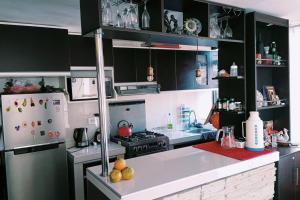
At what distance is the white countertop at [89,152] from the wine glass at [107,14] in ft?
5.40

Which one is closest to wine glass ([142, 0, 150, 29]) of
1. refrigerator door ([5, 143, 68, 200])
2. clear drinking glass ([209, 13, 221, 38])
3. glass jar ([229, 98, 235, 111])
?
clear drinking glass ([209, 13, 221, 38])

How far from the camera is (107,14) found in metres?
1.76

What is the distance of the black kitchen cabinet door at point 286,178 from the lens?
2325mm

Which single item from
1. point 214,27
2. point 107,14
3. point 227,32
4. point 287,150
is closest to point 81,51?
point 107,14

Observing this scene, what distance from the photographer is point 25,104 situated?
264cm

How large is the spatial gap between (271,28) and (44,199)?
3368mm

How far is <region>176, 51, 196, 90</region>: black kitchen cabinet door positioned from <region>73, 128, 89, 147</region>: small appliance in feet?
5.02

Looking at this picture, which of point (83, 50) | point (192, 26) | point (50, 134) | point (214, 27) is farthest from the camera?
point (83, 50)

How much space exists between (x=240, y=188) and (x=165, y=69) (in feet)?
6.79

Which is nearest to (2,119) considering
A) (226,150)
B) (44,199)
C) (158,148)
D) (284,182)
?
(44,199)

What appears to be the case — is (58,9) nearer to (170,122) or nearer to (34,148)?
(34,148)

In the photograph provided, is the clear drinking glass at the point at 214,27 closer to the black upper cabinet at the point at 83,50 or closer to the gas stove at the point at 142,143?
the black upper cabinet at the point at 83,50

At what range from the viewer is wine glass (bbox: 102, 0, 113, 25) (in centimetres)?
174

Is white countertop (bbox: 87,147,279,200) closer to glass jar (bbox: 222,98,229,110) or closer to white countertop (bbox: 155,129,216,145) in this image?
glass jar (bbox: 222,98,229,110)
